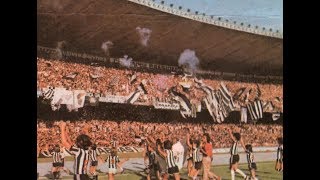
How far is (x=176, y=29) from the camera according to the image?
6.48 meters

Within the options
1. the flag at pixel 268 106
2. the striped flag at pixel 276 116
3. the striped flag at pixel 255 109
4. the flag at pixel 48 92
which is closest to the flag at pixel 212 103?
the striped flag at pixel 255 109

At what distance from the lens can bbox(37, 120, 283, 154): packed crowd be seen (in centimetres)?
604

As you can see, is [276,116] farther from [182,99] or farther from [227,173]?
[182,99]

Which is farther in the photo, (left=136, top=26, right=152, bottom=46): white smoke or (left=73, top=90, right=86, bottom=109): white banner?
(left=136, top=26, right=152, bottom=46): white smoke

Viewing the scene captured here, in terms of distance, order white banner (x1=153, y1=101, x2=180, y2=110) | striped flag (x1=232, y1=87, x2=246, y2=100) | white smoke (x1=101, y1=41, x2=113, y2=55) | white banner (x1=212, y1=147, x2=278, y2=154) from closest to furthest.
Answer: white smoke (x1=101, y1=41, x2=113, y2=55)
white banner (x1=153, y1=101, x2=180, y2=110)
white banner (x1=212, y1=147, x2=278, y2=154)
striped flag (x1=232, y1=87, x2=246, y2=100)

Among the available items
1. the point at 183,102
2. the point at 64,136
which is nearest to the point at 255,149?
the point at 183,102

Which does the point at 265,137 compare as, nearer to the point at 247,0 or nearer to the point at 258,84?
the point at 258,84

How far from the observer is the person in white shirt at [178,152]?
6.51 metres

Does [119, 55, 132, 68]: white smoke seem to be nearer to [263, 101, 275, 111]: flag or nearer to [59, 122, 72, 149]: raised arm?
[59, 122, 72, 149]: raised arm

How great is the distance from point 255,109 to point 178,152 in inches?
50.3

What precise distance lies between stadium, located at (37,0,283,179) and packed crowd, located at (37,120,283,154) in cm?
1

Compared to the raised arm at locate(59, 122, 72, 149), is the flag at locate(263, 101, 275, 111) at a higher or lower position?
higher

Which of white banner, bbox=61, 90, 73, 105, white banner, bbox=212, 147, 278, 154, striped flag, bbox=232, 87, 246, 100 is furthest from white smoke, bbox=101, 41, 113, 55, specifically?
white banner, bbox=212, 147, 278, 154
